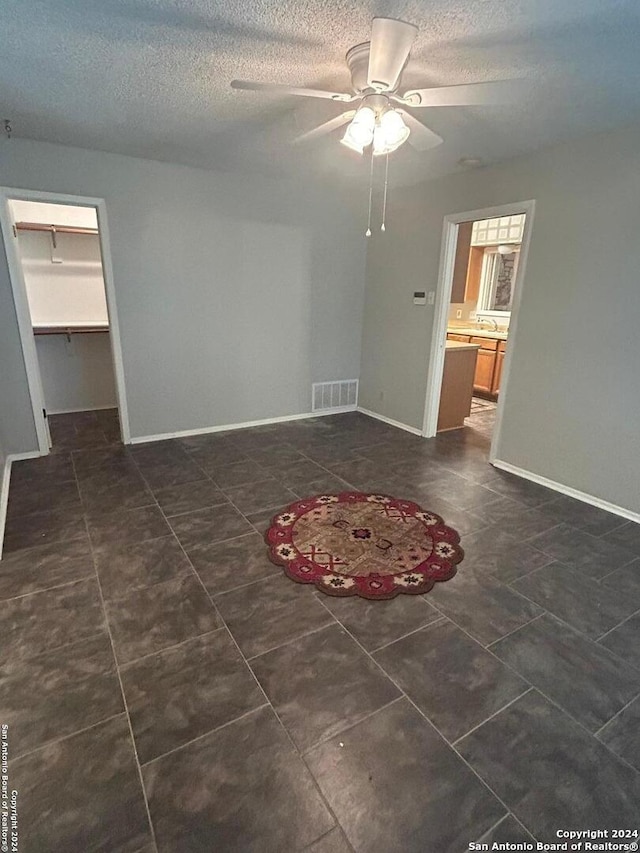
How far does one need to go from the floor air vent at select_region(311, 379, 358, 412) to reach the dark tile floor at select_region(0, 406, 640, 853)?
7.83 feet

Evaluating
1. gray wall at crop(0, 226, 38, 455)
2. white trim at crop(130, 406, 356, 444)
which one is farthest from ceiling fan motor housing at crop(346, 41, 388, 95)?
white trim at crop(130, 406, 356, 444)

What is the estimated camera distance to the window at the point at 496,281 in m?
6.04

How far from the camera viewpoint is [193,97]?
96.0 inches

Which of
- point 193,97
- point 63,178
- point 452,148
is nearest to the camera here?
point 193,97

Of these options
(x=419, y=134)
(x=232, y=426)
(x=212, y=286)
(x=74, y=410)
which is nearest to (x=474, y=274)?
(x=212, y=286)

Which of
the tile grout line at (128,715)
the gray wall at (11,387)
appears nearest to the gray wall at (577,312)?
the tile grout line at (128,715)

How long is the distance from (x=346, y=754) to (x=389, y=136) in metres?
2.56

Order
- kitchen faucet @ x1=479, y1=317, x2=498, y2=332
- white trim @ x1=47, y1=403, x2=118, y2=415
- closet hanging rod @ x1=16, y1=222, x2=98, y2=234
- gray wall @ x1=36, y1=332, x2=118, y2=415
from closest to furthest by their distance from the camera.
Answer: closet hanging rod @ x1=16, y1=222, x2=98, y2=234
gray wall @ x1=36, y1=332, x2=118, y2=415
white trim @ x1=47, y1=403, x2=118, y2=415
kitchen faucet @ x1=479, y1=317, x2=498, y2=332

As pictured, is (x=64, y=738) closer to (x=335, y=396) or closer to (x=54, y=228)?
(x=335, y=396)

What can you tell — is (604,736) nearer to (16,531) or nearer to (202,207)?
(16,531)

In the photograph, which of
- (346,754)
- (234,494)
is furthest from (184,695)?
(234,494)

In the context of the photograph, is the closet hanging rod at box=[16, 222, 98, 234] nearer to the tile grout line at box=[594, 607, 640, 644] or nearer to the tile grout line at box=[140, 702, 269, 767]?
the tile grout line at box=[140, 702, 269, 767]

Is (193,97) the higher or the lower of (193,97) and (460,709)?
the higher

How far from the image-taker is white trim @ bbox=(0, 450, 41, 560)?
275 centimetres
